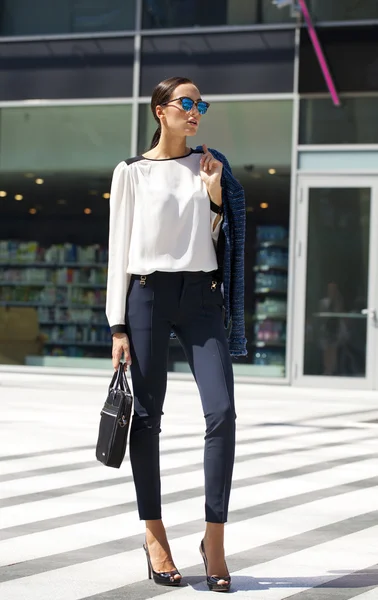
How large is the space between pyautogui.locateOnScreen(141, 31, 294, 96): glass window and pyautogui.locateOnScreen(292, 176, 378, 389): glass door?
4.58 ft

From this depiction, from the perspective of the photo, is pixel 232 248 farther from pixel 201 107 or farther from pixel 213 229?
pixel 201 107

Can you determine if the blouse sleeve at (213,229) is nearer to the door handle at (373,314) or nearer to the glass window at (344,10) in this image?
the door handle at (373,314)

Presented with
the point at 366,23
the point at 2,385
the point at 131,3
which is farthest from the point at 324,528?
the point at 131,3

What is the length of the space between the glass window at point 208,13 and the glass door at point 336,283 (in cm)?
217

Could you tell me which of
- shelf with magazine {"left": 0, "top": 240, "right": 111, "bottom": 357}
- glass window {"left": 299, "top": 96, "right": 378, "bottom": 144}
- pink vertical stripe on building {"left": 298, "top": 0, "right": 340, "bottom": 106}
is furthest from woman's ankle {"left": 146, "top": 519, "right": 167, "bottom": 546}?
shelf with magazine {"left": 0, "top": 240, "right": 111, "bottom": 357}

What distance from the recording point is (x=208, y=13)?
50.8ft

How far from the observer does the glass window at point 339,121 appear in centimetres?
1484

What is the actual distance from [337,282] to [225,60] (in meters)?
3.24

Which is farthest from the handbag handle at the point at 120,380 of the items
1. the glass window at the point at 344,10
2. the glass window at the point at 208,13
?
the glass window at the point at 208,13

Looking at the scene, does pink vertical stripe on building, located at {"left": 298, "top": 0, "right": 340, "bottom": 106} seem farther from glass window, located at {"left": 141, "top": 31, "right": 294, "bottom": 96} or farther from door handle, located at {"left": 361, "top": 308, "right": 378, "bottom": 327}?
door handle, located at {"left": 361, "top": 308, "right": 378, "bottom": 327}

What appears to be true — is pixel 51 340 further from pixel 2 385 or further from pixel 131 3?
pixel 131 3

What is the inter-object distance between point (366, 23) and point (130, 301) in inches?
441

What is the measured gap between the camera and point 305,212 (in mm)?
15031

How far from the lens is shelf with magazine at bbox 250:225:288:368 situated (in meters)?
15.1
